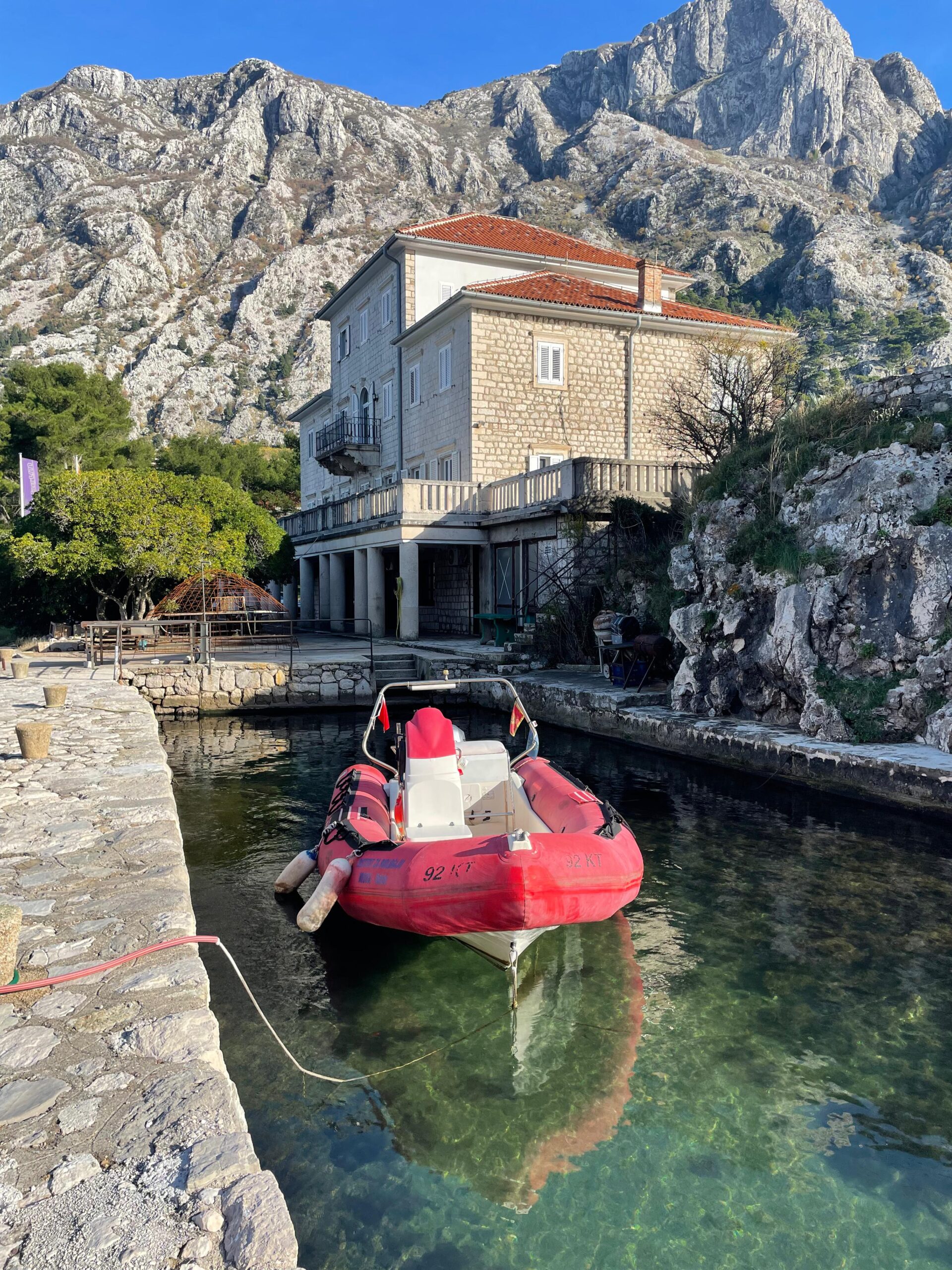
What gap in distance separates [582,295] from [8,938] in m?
24.5

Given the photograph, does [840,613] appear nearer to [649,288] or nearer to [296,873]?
[296,873]

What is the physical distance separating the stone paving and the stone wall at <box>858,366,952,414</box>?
11358mm

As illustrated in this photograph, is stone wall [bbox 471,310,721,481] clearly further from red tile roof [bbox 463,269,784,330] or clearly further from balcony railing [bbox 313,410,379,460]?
balcony railing [bbox 313,410,379,460]

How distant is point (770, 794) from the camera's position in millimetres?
A: 9969

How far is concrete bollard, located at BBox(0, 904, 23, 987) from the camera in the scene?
12.1 ft

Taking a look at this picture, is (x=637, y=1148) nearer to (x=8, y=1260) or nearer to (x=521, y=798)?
(x=8, y=1260)

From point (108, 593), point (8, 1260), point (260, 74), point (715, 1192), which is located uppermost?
point (260, 74)

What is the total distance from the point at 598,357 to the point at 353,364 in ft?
36.7

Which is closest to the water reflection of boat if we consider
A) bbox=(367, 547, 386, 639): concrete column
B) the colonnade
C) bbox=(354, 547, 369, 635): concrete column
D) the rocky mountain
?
the colonnade

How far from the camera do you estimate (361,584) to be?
25.9 m

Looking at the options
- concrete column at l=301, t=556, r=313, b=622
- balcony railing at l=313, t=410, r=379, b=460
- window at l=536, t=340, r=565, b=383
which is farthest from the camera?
concrete column at l=301, t=556, r=313, b=622

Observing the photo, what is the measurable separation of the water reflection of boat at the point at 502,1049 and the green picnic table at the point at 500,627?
13.1 meters

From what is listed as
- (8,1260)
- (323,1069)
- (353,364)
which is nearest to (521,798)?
(323,1069)

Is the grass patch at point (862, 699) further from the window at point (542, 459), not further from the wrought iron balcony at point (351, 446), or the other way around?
the wrought iron balcony at point (351, 446)
